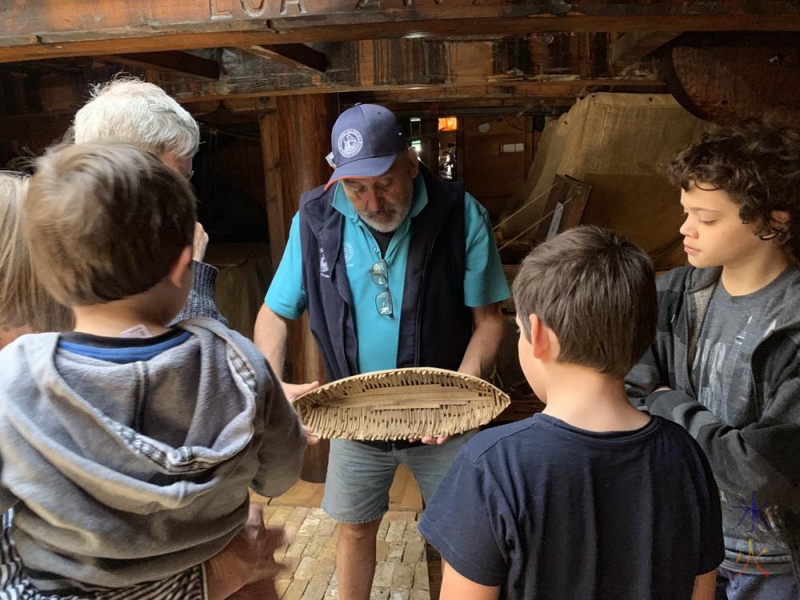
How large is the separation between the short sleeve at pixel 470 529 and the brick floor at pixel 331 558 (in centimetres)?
134

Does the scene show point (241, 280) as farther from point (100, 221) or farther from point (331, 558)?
point (100, 221)

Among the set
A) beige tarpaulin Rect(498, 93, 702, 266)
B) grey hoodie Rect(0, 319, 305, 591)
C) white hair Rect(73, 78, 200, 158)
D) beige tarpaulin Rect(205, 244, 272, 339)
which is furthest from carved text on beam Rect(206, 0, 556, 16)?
beige tarpaulin Rect(205, 244, 272, 339)

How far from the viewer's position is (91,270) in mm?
691

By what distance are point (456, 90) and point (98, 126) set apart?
7.47ft

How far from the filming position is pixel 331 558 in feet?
7.97

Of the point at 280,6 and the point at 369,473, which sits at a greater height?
the point at 280,6

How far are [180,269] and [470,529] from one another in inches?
20.9

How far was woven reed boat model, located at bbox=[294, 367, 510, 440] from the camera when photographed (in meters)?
1.58

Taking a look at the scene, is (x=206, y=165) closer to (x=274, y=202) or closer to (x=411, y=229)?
(x=274, y=202)

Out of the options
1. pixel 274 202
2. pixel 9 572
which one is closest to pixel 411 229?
pixel 9 572

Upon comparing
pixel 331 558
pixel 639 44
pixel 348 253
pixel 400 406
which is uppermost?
pixel 639 44

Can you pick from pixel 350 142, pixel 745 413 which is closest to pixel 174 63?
pixel 350 142

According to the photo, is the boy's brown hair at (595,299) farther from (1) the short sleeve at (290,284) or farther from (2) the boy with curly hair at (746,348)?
(1) the short sleeve at (290,284)

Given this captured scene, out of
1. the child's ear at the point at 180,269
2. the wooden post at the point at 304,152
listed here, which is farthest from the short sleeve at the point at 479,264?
the wooden post at the point at 304,152
